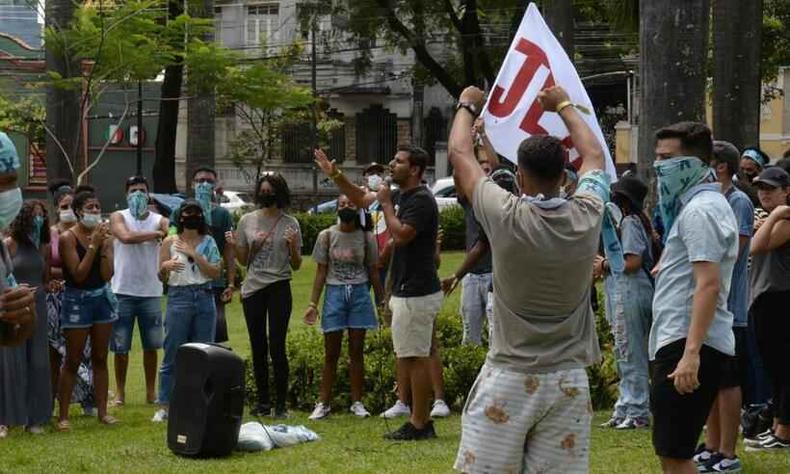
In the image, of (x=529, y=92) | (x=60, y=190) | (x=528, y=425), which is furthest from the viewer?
(x=60, y=190)

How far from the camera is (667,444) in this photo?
630 cm

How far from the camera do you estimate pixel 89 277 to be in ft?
36.3

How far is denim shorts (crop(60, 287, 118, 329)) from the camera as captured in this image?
36.1 ft

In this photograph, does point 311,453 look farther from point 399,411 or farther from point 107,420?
point 107,420

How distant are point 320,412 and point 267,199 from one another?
5.59 feet

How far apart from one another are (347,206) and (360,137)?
46923 millimetres

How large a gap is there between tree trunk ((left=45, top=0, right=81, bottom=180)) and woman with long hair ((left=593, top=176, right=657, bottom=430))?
38.8ft

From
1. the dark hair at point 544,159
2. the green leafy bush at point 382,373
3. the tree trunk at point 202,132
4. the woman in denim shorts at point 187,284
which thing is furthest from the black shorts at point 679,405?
the tree trunk at point 202,132

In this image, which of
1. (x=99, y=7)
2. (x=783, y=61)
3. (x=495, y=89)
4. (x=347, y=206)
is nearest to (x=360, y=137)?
(x=783, y=61)

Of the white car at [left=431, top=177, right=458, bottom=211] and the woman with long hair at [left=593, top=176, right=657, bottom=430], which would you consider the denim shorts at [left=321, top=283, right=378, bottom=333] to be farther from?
the white car at [left=431, top=177, right=458, bottom=211]

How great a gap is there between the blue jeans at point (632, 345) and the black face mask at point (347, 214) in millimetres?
2217

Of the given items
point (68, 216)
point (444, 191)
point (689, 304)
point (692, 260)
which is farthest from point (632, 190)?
point (444, 191)

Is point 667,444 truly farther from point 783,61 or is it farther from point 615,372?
point 783,61

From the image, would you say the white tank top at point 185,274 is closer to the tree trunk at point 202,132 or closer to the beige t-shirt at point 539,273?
the beige t-shirt at point 539,273
